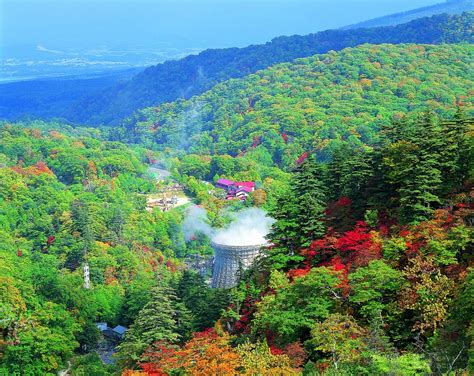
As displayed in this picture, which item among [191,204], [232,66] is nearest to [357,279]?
[191,204]

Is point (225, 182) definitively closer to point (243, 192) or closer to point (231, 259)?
point (243, 192)

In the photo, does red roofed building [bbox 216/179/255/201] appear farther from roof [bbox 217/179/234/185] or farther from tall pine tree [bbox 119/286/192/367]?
tall pine tree [bbox 119/286/192/367]

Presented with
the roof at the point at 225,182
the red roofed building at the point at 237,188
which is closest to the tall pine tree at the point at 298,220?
the red roofed building at the point at 237,188

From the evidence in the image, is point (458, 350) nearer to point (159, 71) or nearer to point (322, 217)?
point (322, 217)

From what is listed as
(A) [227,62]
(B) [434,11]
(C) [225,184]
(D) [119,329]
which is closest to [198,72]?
(A) [227,62]

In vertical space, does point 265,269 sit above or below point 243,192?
above

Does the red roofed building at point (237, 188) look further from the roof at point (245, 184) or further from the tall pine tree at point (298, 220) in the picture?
the tall pine tree at point (298, 220)
